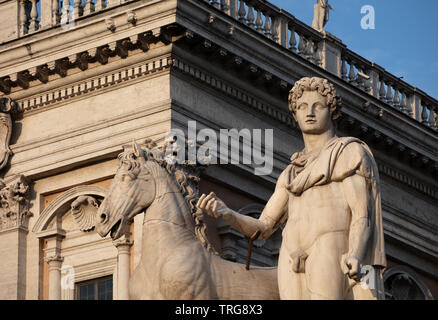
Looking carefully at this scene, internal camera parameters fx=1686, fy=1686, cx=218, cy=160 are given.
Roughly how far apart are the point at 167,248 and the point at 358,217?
2341 millimetres

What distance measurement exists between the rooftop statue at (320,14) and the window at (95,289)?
23.1 feet

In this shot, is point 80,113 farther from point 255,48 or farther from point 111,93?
point 255,48

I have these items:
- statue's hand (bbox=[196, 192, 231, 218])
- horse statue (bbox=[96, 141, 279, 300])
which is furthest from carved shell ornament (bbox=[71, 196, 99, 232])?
statue's hand (bbox=[196, 192, 231, 218])

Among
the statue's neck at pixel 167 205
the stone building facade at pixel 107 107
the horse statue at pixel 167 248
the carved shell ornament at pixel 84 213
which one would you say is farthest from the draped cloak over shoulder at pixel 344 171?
the carved shell ornament at pixel 84 213

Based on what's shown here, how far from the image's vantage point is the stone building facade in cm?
2716

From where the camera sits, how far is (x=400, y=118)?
32.5 meters

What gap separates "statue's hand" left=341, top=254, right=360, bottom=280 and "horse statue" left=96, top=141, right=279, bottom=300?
6.11ft

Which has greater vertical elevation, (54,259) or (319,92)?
(54,259)

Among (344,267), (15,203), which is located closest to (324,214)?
(344,267)

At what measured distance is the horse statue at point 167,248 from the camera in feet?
51.6

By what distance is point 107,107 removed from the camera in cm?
2777

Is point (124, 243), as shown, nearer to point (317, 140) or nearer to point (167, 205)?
point (167, 205)

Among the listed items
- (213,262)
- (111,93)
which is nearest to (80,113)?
(111,93)

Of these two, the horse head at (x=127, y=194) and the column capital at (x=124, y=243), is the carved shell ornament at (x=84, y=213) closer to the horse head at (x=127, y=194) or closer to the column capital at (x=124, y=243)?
the column capital at (x=124, y=243)
